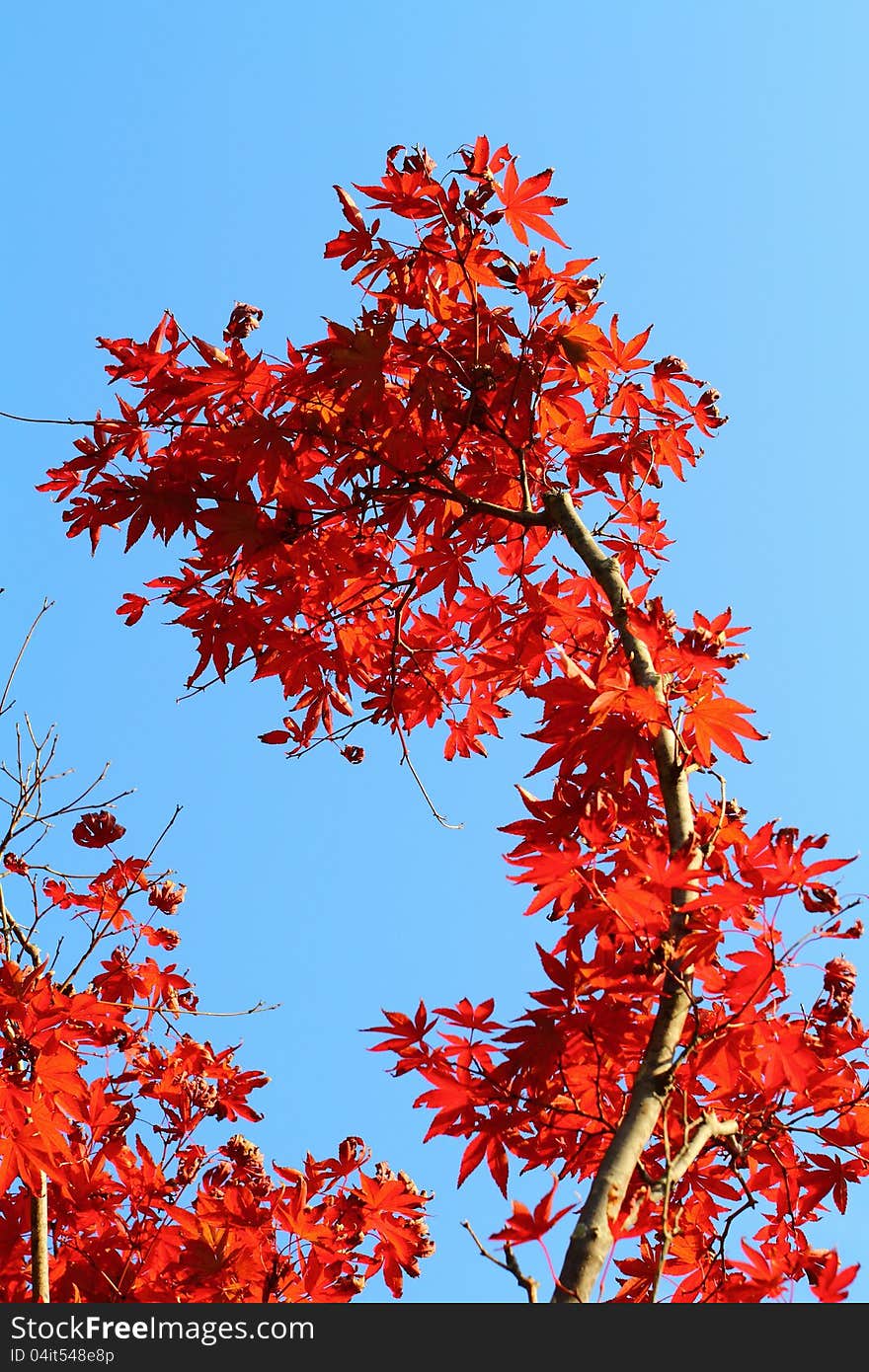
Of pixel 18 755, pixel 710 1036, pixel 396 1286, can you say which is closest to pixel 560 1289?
pixel 710 1036

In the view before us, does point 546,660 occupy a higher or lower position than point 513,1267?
higher

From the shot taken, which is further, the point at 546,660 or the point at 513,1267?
the point at 546,660

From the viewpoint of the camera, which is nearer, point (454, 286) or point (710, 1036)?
point (710, 1036)

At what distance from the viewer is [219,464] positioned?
3.04m

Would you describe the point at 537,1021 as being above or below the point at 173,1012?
below

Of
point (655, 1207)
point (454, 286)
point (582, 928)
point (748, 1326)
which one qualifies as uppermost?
point (454, 286)

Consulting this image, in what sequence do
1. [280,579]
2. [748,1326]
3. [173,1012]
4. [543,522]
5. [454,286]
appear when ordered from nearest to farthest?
[748,1326]
[543,522]
[454,286]
[280,579]
[173,1012]

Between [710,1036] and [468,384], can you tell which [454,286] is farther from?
[710,1036]

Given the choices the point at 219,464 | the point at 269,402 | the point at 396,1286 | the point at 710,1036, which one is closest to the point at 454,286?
the point at 269,402

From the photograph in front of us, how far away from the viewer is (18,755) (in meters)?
3.75

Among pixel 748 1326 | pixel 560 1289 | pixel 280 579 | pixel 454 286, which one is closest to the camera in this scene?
pixel 560 1289

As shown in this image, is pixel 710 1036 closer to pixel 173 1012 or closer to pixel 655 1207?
pixel 655 1207

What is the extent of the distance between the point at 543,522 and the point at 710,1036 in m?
1.33

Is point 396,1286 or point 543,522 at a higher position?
point 543,522
